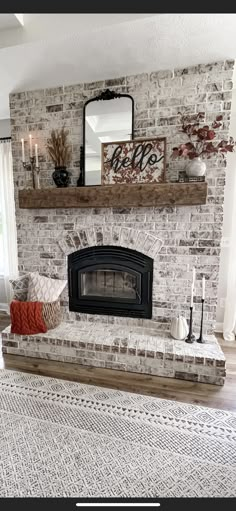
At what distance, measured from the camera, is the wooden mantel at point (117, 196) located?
7.36ft

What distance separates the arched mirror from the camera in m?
2.48

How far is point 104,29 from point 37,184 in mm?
1531

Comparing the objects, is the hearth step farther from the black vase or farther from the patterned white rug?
the black vase

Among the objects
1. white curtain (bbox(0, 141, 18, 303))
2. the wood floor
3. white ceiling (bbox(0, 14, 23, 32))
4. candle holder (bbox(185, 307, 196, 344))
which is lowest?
the wood floor

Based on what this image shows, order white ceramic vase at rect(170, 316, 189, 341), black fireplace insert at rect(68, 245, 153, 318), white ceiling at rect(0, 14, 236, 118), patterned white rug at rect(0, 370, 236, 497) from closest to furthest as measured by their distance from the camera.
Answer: patterned white rug at rect(0, 370, 236, 497)
white ceiling at rect(0, 14, 236, 118)
white ceramic vase at rect(170, 316, 189, 341)
black fireplace insert at rect(68, 245, 153, 318)

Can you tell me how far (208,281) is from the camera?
2482mm

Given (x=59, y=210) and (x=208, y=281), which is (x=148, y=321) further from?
(x=59, y=210)

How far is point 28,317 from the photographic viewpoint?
2.57m

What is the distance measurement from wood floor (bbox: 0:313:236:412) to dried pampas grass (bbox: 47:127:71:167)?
6.47ft

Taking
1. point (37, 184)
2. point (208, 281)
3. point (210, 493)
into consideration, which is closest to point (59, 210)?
point (37, 184)

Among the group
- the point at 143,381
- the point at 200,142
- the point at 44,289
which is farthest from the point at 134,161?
the point at 143,381

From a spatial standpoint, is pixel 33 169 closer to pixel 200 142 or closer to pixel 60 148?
pixel 60 148

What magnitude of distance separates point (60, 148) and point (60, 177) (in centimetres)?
30

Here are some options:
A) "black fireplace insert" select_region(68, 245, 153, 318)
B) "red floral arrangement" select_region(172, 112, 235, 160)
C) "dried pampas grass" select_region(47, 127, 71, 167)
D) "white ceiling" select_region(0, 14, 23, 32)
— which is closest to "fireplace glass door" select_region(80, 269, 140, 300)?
"black fireplace insert" select_region(68, 245, 153, 318)
